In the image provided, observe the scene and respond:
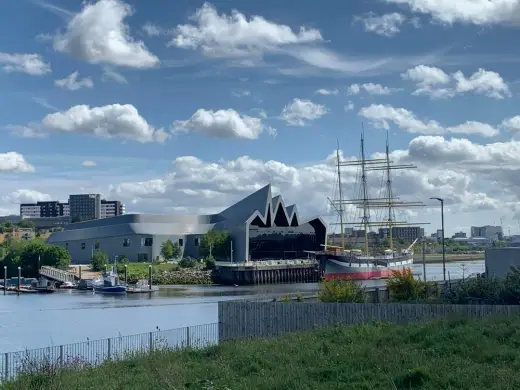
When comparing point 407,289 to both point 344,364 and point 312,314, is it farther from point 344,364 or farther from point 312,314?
point 344,364

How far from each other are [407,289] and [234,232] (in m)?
96.2

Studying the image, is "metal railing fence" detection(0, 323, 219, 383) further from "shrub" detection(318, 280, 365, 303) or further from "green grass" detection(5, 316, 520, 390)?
"shrub" detection(318, 280, 365, 303)

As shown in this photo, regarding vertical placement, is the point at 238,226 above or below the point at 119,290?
above

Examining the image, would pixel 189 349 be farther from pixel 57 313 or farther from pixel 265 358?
pixel 57 313

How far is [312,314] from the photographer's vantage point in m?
26.7

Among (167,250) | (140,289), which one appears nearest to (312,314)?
(140,289)

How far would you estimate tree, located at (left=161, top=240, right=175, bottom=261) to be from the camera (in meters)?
129

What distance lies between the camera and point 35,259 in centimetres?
11625

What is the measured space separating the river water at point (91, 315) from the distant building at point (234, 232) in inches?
1767

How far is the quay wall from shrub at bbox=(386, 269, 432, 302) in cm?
699

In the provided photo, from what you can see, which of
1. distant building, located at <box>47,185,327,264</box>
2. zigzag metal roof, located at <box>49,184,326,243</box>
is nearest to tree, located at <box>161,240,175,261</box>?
distant building, located at <box>47,185,327,264</box>

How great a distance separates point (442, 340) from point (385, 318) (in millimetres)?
7490

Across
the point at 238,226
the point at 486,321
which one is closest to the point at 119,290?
the point at 238,226

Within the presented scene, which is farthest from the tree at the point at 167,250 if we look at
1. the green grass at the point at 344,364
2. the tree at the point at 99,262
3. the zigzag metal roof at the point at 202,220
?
the green grass at the point at 344,364
